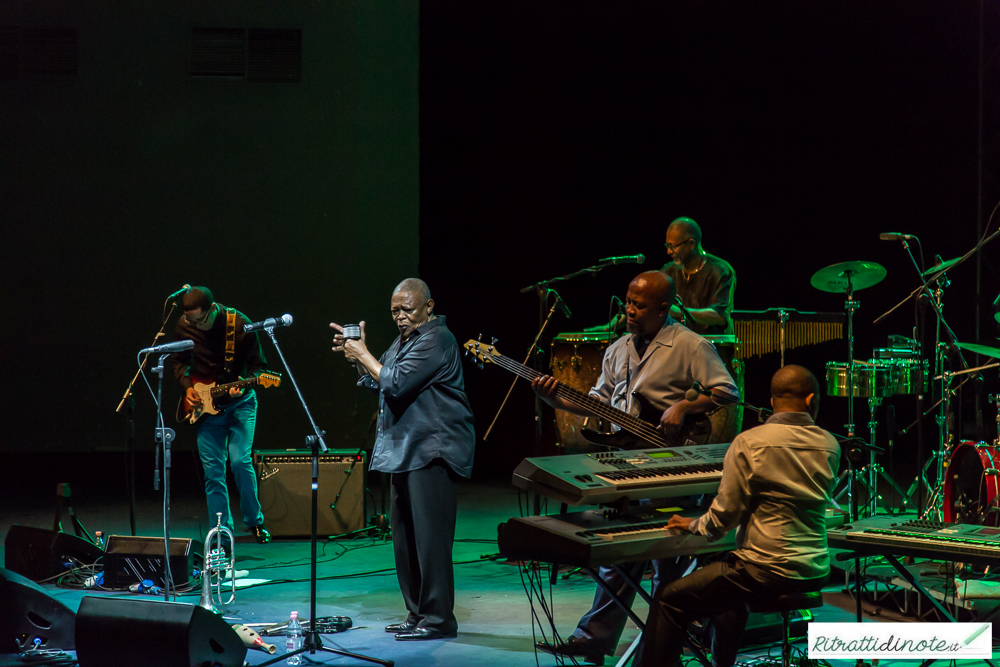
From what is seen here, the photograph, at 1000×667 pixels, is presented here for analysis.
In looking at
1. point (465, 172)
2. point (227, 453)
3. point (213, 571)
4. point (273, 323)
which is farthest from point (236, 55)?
point (213, 571)

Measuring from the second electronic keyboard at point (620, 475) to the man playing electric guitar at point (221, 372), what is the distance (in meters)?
3.94

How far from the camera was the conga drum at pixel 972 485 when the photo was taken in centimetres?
579

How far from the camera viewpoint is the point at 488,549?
7.41 m

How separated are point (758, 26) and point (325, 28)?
487 centimetres

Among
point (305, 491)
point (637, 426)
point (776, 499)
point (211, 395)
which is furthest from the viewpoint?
point (305, 491)

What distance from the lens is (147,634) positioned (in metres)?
3.87

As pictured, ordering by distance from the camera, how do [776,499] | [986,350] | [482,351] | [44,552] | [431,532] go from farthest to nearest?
1. [44,552]
2. [986,350]
3. [431,532]
4. [482,351]
5. [776,499]

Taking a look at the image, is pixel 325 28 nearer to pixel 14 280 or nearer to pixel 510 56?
pixel 510 56

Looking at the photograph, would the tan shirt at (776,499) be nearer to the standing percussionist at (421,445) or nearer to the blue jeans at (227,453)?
the standing percussionist at (421,445)

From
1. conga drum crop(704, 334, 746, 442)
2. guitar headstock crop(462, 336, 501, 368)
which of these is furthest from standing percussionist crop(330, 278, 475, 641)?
conga drum crop(704, 334, 746, 442)

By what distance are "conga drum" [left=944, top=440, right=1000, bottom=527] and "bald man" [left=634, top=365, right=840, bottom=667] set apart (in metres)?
2.73

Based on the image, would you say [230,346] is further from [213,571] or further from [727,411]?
[727,411]

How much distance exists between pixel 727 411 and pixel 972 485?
1.60 metres

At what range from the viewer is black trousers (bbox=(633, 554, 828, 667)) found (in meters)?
3.44
